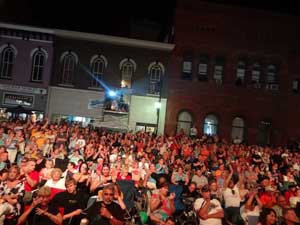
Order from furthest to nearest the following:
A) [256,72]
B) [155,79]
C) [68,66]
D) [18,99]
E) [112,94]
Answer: [256,72], [155,79], [68,66], [112,94], [18,99]

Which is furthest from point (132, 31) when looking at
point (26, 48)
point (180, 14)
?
point (26, 48)

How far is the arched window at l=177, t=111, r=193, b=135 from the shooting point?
25828 mm

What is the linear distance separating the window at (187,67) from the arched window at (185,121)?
2723 millimetres

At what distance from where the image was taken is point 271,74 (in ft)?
89.1

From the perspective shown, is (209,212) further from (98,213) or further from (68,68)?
(68,68)

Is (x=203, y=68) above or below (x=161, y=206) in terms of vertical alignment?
above

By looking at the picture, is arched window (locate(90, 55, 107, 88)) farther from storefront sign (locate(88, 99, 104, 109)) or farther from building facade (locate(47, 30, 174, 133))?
storefront sign (locate(88, 99, 104, 109))

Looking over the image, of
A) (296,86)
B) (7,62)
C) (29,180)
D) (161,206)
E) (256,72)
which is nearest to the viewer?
(29,180)

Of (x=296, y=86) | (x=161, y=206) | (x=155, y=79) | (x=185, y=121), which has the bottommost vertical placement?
(x=161, y=206)

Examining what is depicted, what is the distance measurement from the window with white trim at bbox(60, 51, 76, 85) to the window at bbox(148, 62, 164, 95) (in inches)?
223

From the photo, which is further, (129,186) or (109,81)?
(109,81)

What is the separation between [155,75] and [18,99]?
9997 millimetres

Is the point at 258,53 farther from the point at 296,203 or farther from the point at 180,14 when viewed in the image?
the point at 296,203

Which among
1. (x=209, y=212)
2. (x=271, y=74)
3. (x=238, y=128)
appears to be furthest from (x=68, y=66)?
(x=209, y=212)
